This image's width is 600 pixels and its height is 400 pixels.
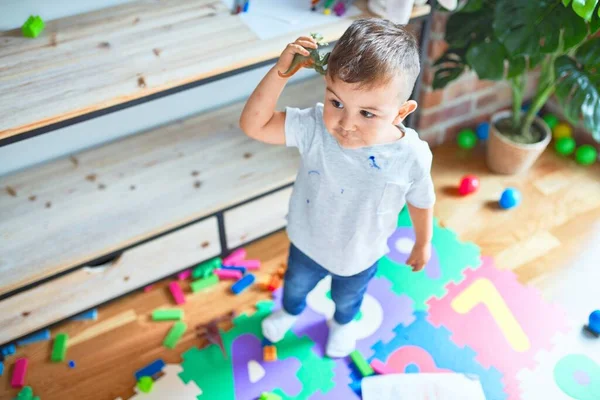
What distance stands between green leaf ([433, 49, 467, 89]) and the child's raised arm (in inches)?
32.0

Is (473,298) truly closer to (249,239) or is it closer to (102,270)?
(249,239)

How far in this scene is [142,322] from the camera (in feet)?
5.14

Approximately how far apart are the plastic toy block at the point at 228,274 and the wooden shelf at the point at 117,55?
2.10 feet

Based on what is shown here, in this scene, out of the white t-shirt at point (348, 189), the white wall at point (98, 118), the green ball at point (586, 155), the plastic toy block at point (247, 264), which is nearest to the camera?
the white t-shirt at point (348, 189)

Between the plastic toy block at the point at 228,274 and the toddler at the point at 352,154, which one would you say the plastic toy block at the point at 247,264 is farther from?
the toddler at the point at 352,154

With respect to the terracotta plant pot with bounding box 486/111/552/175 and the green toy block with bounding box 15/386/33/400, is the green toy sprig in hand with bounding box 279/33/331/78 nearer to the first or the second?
the green toy block with bounding box 15/386/33/400

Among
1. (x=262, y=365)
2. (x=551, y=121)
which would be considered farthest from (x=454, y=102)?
(x=262, y=365)

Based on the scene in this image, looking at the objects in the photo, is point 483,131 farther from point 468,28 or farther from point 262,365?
point 262,365

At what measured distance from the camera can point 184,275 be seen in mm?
1660

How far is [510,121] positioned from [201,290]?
1.19m

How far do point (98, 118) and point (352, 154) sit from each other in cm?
87

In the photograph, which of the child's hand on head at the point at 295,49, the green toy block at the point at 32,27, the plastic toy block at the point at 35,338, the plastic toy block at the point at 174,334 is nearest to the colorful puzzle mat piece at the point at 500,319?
the plastic toy block at the point at 174,334

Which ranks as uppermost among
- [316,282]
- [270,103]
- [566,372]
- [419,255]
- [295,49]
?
[295,49]

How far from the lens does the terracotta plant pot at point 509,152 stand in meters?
1.88
